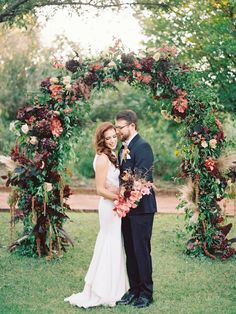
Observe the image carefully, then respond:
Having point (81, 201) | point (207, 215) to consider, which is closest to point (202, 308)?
point (207, 215)

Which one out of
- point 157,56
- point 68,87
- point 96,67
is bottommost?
point 68,87

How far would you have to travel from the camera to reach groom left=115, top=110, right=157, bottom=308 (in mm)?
5961

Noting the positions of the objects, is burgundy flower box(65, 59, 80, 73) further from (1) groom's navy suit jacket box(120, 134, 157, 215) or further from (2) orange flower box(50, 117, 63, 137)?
(1) groom's navy suit jacket box(120, 134, 157, 215)

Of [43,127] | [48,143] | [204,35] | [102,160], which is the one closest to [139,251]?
[102,160]

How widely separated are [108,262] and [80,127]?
258cm

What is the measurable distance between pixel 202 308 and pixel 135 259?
2.79 ft

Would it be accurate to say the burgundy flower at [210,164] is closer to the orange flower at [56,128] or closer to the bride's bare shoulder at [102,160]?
the orange flower at [56,128]

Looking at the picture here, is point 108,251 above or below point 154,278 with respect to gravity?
above

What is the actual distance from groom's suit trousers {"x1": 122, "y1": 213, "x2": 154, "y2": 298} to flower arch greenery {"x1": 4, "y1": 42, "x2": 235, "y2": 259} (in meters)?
2.09

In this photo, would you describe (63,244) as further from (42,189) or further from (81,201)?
(81,201)

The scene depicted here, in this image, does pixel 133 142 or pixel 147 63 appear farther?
pixel 147 63

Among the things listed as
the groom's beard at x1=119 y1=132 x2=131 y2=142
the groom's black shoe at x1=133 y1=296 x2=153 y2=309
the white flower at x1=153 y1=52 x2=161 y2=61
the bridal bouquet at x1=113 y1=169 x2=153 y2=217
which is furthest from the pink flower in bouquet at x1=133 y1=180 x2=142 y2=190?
the white flower at x1=153 y1=52 x2=161 y2=61

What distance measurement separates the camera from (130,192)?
5.75 meters

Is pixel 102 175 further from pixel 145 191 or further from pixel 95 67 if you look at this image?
pixel 95 67
